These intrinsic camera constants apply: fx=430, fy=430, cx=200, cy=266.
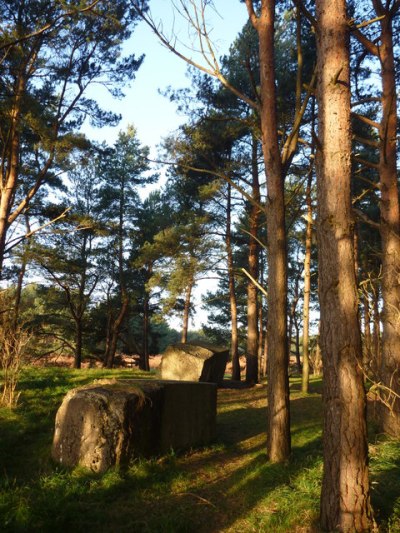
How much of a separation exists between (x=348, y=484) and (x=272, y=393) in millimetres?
3013

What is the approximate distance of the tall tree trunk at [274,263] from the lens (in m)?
6.55

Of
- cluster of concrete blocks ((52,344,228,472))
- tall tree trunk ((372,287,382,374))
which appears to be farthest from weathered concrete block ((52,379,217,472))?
tall tree trunk ((372,287,382,374))

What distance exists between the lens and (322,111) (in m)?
4.45

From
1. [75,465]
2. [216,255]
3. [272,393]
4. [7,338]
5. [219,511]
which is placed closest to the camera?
[219,511]

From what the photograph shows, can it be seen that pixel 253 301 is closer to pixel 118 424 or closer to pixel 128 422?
pixel 128 422

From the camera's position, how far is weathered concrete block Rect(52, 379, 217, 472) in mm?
5758

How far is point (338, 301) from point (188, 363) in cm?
869

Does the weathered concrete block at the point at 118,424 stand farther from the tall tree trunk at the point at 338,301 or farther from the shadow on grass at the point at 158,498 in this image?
the tall tree trunk at the point at 338,301

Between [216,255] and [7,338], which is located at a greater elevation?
[216,255]

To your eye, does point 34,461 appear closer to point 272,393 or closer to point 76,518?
point 76,518

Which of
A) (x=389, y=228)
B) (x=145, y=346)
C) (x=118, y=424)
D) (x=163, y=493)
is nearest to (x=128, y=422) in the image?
(x=118, y=424)

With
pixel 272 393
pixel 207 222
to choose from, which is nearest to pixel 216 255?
pixel 207 222

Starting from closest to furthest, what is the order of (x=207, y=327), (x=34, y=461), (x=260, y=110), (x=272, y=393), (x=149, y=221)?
(x=34, y=461) → (x=272, y=393) → (x=260, y=110) → (x=149, y=221) → (x=207, y=327)

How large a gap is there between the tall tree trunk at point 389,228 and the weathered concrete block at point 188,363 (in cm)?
562
